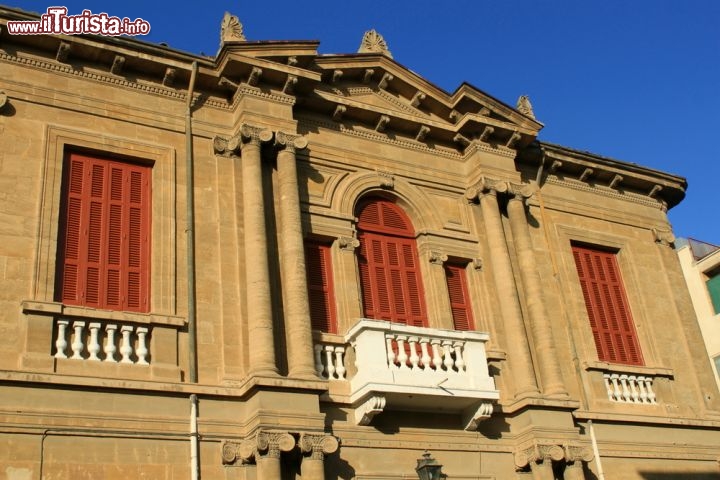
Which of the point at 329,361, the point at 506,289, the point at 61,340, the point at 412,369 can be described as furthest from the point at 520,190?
the point at 61,340

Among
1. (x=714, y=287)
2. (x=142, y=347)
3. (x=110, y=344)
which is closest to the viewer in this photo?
(x=110, y=344)

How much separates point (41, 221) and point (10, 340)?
7.01 ft

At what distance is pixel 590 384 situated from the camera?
60.6 ft

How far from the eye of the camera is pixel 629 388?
19.1 meters

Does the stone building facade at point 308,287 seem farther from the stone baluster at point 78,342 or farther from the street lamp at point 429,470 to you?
the street lamp at point 429,470

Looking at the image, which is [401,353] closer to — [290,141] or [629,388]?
[290,141]

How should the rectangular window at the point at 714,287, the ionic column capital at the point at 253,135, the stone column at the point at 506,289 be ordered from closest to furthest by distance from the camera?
the ionic column capital at the point at 253,135
the stone column at the point at 506,289
the rectangular window at the point at 714,287

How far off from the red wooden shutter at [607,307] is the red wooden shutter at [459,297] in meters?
3.22

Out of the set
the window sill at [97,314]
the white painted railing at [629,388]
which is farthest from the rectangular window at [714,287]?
the window sill at [97,314]

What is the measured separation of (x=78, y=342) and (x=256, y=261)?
127 inches

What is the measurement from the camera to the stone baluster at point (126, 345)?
1404 centimetres

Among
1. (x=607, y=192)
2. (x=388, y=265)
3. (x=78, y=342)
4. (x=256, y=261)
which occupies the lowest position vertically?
(x=78, y=342)

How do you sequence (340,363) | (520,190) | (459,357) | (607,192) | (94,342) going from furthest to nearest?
1. (607,192)
2. (520,190)
3. (459,357)
4. (340,363)
5. (94,342)

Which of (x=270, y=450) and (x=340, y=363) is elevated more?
(x=340, y=363)
